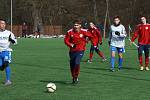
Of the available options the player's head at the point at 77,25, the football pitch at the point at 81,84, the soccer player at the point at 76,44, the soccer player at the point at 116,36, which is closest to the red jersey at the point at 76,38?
the soccer player at the point at 76,44

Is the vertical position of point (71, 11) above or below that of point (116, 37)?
above

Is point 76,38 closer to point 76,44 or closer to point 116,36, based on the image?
point 76,44

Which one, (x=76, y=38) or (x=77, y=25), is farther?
(x=76, y=38)

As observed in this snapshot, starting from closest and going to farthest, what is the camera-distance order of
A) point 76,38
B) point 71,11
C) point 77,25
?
point 77,25 < point 76,38 < point 71,11

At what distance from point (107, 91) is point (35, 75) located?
4.52 metres

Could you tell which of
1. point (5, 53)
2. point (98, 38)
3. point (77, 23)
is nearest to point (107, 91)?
point (77, 23)

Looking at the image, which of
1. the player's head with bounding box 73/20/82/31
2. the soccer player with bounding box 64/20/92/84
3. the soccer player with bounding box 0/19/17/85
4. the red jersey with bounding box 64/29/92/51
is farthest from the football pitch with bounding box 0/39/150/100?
the player's head with bounding box 73/20/82/31

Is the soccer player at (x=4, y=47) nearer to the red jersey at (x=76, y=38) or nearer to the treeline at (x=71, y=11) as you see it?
the red jersey at (x=76, y=38)

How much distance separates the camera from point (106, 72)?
57.7ft

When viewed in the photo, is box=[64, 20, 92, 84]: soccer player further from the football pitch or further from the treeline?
the treeline

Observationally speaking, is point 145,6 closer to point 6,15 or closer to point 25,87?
point 6,15

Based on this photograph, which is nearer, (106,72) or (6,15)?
(106,72)

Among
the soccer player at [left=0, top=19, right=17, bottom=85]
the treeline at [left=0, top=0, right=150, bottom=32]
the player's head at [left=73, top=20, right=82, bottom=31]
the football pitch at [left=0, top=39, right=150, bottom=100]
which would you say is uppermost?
the treeline at [left=0, top=0, right=150, bottom=32]

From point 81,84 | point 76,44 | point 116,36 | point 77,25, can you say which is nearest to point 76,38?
point 76,44
